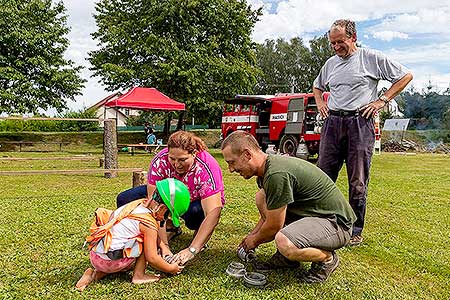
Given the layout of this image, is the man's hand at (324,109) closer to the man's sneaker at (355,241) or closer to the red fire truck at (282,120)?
the man's sneaker at (355,241)

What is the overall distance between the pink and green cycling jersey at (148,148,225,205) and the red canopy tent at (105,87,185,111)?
41.2ft

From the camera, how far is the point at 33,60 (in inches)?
872

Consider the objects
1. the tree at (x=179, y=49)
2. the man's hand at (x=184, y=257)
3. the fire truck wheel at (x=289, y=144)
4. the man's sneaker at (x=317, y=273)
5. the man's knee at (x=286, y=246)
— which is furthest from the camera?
the tree at (x=179, y=49)

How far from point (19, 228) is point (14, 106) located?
777 inches

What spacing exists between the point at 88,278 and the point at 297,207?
1.44 meters

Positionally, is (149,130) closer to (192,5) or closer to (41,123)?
(192,5)

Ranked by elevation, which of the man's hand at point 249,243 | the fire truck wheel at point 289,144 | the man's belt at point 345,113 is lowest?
the fire truck wheel at point 289,144

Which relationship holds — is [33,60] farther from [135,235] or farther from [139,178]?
[135,235]

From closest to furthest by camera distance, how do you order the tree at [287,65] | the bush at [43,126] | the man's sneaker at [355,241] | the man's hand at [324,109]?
the man's sneaker at [355,241], the man's hand at [324,109], the bush at [43,126], the tree at [287,65]

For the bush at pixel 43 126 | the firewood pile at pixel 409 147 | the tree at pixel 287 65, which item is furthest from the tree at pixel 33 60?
the tree at pixel 287 65

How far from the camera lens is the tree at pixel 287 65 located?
45906 millimetres

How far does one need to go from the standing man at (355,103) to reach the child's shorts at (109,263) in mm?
1940

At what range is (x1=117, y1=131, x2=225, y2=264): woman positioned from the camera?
309 centimetres

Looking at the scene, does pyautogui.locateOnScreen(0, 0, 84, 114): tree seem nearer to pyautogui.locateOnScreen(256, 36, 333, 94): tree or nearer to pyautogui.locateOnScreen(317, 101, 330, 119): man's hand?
pyautogui.locateOnScreen(317, 101, 330, 119): man's hand
